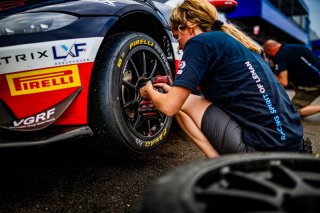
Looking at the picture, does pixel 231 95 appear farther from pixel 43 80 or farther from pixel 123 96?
pixel 43 80

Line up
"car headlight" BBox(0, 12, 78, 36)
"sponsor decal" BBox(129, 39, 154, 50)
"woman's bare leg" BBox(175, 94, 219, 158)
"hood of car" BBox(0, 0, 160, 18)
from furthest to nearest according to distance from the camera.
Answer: "sponsor decal" BBox(129, 39, 154, 50) < "woman's bare leg" BBox(175, 94, 219, 158) < "hood of car" BBox(0, 0, 160, 18) < "car headlight" BBox(0, 12, 78, 36)

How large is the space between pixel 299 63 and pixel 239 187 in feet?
14.0

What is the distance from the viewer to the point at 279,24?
21359mm

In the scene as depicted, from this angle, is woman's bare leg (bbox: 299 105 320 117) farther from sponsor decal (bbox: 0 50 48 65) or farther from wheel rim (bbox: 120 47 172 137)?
sponsor decal (bbox: 0 50 48 65)

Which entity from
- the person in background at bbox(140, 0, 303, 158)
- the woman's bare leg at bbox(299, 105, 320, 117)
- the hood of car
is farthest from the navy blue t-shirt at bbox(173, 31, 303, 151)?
the woman's bare leg at bbox(299, 105, 320, 117)

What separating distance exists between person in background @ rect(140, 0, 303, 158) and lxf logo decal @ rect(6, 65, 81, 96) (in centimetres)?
46

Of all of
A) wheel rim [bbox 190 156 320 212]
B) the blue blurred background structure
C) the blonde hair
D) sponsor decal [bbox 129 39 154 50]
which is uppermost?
the blonde hair

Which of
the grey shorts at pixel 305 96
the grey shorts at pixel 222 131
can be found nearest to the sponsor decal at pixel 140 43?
the grey shorts at pixel 222 131

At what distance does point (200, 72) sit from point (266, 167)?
71 cm

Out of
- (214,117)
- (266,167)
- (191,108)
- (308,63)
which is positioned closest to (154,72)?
(191,108)

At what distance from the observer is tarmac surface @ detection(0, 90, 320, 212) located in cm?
147

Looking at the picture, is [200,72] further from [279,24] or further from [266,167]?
[279,24]

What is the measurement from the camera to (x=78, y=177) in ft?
5.95

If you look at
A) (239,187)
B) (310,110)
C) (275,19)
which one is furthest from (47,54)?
(275,19)
